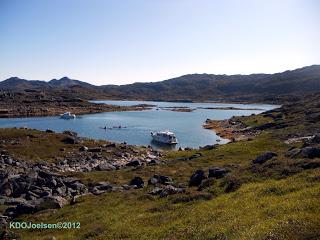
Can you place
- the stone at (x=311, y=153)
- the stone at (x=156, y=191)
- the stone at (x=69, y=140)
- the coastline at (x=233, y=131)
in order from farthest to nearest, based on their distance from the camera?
1. the coastline at (x=233, y=131)
2. the stone at (x=69, y=140)
3. the stone at (x=156, y=191)
4. the stone at (x=311, y=153)

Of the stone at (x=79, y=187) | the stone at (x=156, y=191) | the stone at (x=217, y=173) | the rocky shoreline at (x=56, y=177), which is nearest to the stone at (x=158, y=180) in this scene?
the rocky shoreline at (x=56, y=177)

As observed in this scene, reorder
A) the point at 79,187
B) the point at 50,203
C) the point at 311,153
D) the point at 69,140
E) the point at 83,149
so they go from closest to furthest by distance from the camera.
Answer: the point at 311,153
the point at 50,203
the point at 79,187
the point at 83,149
the point at 69,140

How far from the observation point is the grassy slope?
72.0ft

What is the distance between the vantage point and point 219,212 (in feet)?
87.6

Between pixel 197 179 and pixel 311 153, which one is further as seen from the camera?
pixel 197 179

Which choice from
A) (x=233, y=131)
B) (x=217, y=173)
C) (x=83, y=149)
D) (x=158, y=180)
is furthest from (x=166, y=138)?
(x=217, y=173)

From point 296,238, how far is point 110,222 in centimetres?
1475

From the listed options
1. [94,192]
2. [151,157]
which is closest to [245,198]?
[94,192]

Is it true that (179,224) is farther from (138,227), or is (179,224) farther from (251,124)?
(251,124)

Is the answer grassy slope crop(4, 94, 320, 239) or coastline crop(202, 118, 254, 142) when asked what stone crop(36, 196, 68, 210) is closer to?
grassy slope crop(4, 94, 320, 239)

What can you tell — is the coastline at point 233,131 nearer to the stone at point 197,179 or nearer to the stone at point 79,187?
the stone at point 79,187

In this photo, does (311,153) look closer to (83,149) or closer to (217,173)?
(217,173)

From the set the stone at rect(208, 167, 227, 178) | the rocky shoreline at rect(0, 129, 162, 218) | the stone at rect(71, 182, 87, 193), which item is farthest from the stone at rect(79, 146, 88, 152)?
the stone at rect(208, 167, 227, 178)

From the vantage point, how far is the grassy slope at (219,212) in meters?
21.9
